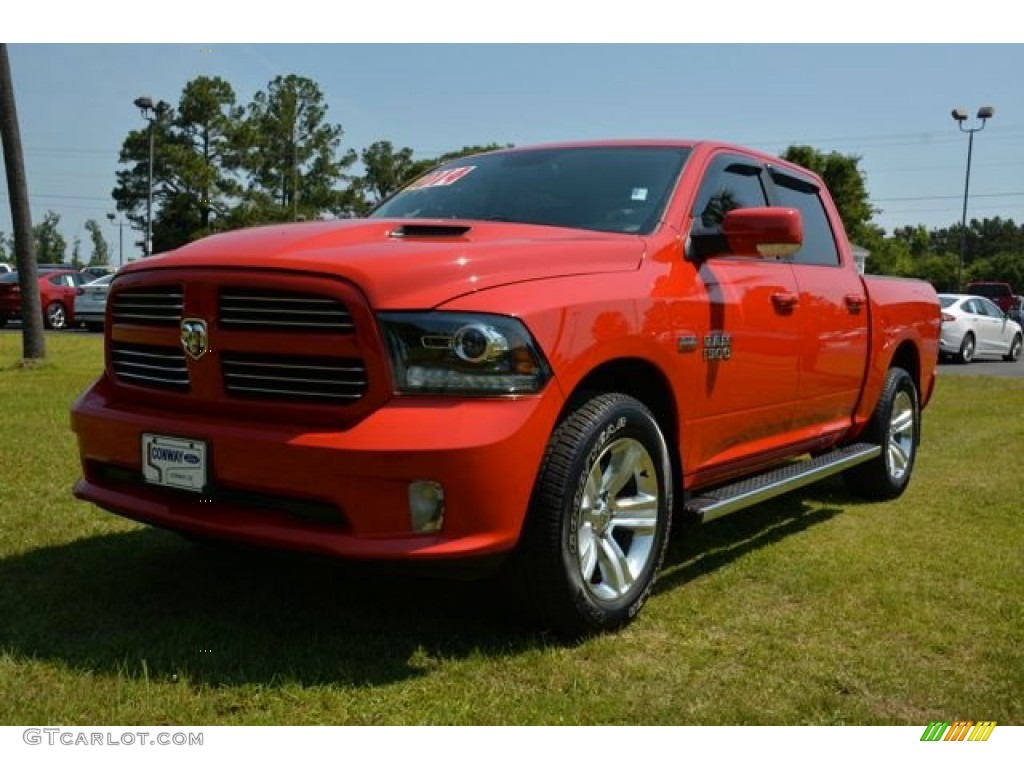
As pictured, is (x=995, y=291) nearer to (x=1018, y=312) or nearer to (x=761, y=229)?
(x=1018, y=312)

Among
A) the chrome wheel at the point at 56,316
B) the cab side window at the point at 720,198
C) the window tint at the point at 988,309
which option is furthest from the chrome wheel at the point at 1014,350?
the chrome wheel at the point at 56,316

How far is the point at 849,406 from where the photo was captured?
5254mm

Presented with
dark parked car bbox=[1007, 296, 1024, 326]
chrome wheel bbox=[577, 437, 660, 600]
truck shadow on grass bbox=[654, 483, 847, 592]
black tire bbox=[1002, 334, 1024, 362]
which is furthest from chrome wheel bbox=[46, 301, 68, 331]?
dark parked car bbox=[1007, 296, 1024, 326]

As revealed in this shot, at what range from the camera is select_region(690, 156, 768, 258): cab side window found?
383 cm

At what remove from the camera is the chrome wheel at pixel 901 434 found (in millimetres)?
5809

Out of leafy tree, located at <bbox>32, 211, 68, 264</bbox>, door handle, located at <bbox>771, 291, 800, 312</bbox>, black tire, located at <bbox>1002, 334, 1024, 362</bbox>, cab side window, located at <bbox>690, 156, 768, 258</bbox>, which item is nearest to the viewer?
cab side window, located at <bbox>690, 156, 768, 258</bbox>

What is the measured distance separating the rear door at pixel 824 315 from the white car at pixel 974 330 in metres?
14.1

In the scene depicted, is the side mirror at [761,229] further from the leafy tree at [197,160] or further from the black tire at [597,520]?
the leafy tree at [197,160]

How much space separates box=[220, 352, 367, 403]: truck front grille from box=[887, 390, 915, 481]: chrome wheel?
3.97 metres

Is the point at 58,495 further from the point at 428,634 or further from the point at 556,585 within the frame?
the point at 556,585

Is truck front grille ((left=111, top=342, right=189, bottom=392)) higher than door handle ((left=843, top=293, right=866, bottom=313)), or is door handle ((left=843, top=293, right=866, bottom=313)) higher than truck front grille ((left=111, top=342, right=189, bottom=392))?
door handle ((left=843, top=293, right=866, bottom=313))

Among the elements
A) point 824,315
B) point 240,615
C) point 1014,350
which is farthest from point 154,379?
point 1014,350

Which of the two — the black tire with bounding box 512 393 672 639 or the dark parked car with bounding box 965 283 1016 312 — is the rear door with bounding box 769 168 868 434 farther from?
the dark parked car with bounding box 965 283 1016 312

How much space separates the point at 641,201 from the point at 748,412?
1.01m
